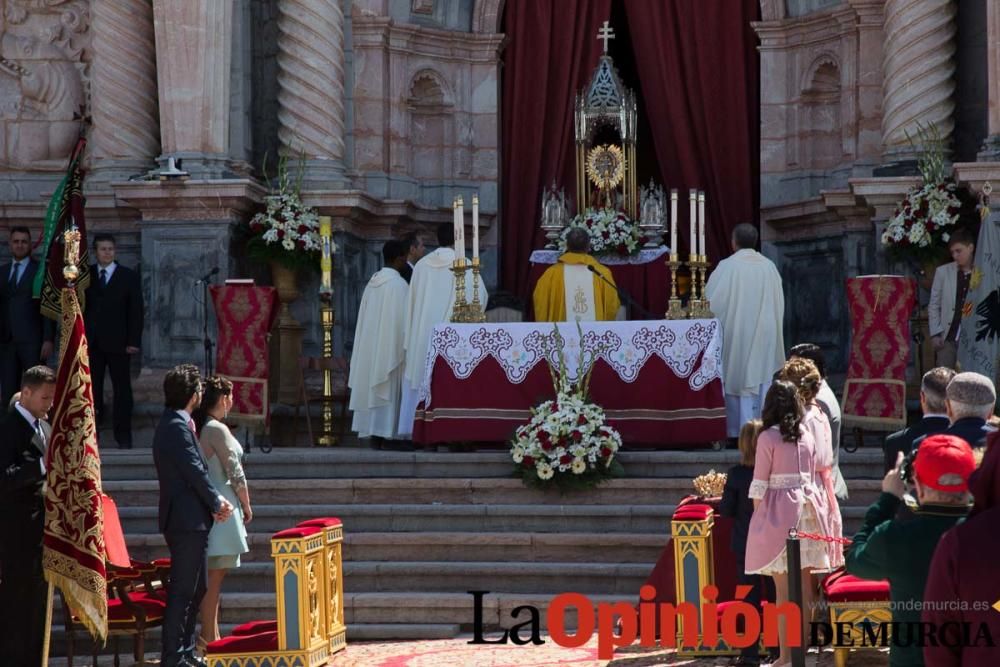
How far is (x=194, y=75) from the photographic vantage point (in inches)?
569

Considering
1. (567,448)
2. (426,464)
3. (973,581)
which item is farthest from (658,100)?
(973,581)

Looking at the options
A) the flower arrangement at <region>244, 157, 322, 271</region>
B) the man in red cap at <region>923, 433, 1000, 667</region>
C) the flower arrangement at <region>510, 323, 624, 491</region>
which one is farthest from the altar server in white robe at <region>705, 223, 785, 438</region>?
the man in red cap at <region>923, 433, 1000, 667</region>

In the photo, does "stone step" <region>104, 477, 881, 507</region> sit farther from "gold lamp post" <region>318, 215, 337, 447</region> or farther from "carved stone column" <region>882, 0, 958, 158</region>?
"carved stone column" <region>882, 0, 958, 158</region>

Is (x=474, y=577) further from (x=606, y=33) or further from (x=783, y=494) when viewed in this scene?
(x=606, y=33)

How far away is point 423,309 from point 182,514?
15.5ft

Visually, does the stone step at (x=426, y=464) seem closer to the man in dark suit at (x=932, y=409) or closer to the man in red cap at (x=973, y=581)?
the man in dark suit at (x=932, y=409)

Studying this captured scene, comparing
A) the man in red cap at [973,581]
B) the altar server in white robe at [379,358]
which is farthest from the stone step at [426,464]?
the man in red cap at [973,581]

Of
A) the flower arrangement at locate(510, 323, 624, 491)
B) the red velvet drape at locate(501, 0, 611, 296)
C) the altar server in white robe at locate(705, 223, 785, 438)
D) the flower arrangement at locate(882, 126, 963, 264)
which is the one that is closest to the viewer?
the flower arrangement at locate(510, 323, 624, 491)

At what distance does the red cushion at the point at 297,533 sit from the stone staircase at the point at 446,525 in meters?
1.12

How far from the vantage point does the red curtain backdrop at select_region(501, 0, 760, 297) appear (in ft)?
51.9

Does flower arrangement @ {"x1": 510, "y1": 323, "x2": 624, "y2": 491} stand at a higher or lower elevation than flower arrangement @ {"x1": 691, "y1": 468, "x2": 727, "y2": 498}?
higher

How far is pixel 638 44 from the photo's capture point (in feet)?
53.0

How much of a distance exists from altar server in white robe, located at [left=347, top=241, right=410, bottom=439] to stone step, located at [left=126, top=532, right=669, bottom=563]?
2.38 metres

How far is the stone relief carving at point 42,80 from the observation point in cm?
1524
